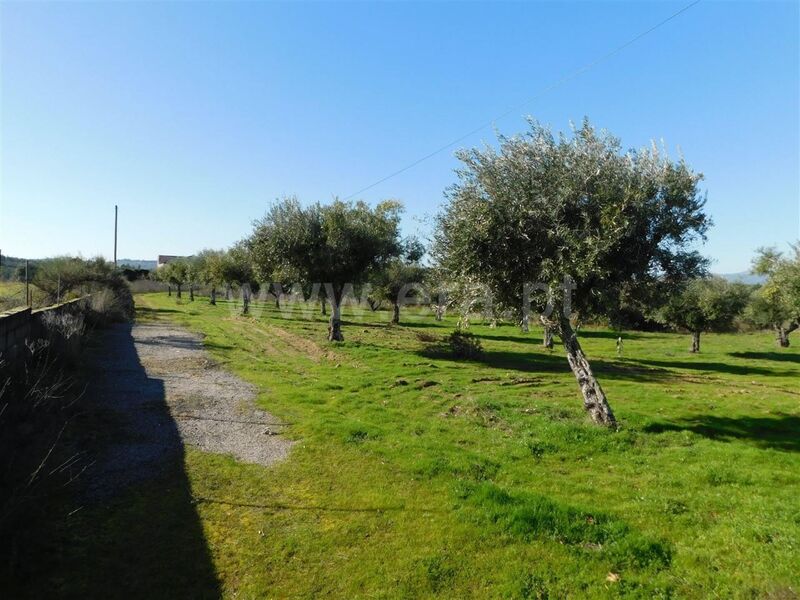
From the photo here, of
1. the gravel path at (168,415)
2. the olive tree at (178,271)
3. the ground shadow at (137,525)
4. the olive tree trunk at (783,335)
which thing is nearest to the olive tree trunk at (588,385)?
the gravel path at (168,415)

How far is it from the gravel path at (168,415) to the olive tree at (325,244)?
6251 mm

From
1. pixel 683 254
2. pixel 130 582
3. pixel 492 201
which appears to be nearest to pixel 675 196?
pixel 683 254

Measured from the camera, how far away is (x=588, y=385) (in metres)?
9.45

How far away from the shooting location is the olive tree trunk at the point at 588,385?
29.8 ft

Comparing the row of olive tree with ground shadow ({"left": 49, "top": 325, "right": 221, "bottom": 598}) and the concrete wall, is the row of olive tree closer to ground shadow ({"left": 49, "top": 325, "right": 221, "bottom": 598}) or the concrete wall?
ground shadow ({"left": 49, "top": 325, "right": 221, "bottom": 598})

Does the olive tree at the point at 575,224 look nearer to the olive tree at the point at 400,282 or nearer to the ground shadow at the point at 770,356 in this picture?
→ the ground shadow at the point at 770,356

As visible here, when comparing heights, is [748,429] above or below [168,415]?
below

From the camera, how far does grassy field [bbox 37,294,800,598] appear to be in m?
4.22

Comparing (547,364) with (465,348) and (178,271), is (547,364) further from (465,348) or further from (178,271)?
(178,271)

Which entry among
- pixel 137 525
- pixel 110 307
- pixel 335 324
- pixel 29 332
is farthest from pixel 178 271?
pixel 137 525

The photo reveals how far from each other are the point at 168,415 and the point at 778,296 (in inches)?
1081

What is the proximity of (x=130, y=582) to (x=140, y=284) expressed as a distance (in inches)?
2906

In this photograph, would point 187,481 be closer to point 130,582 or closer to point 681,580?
point 130,582

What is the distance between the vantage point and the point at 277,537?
4.91 metres
